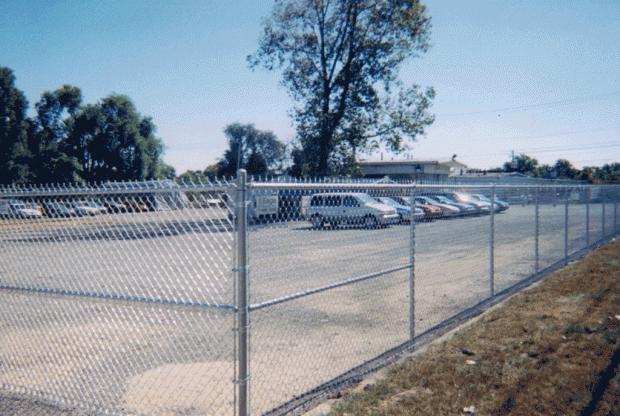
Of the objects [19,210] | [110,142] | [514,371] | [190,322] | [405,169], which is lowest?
[514,371]

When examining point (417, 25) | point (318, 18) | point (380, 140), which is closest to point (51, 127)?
point (318, 18)

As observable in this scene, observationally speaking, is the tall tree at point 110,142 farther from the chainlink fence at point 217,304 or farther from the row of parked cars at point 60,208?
the row of parked cars at point 60,208

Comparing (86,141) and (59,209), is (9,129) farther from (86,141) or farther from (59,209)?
(59,209)

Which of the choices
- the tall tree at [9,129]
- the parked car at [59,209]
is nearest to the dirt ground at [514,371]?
the parked car at [59,209]

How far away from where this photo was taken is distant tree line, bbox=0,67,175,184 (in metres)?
43.3

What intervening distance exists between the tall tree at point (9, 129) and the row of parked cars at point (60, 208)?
1581 inches

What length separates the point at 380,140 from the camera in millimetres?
33250

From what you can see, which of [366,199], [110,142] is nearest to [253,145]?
[110,142]

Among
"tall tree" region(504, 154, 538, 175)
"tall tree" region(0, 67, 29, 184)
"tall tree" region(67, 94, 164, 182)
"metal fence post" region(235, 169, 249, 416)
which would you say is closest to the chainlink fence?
"metal fence post" region(235, 169, 249, 416)

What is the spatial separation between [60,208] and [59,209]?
0.01 m

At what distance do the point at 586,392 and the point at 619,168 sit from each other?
10049 centimetres

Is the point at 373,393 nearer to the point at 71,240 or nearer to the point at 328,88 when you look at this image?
the point at 71,240

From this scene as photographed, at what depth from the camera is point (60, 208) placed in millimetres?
4426

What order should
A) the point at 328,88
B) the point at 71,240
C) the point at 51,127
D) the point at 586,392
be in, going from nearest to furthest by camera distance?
1. the point at 586,392
2. the point at 71,240
3. the point at 328,88
4. the point at 51,127
